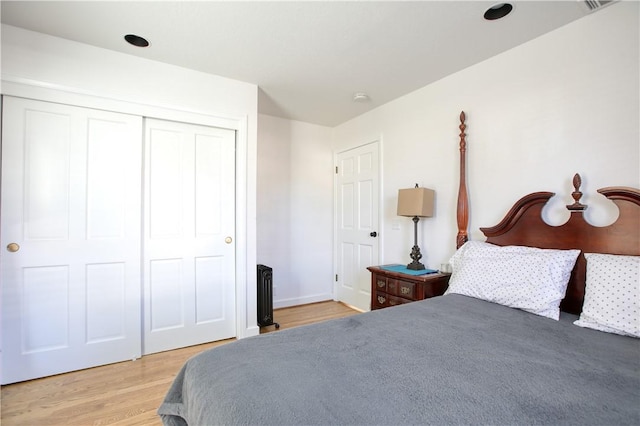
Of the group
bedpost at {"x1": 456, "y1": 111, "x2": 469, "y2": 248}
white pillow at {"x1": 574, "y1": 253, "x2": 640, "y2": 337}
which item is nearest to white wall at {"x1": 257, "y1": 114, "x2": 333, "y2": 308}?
bedpost at {"x1": 456, "y1": 111, "x2": 469, "y2": 248}

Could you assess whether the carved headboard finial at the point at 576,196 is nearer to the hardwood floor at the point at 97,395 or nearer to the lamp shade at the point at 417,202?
the lamp shade at the point at 417,202

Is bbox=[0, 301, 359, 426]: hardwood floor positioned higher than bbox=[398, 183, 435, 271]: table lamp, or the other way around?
bbox=[398, 183, 435, 271]: table lamp

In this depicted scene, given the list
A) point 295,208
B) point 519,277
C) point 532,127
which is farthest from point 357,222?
point 519,277

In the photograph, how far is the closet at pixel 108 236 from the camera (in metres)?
2.20

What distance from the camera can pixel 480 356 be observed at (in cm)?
114

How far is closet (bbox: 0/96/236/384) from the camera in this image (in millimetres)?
2195

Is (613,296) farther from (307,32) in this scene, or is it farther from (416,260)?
(307,32)

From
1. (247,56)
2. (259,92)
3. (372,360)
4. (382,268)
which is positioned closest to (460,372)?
(372,360)

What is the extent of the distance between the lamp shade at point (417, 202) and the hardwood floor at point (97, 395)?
2.32 meters

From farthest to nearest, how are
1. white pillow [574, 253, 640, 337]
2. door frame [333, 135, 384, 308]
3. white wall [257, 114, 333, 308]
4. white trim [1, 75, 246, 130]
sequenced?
white wall [257, 114, 333, 308] < door frame [333, 135, 384, 308] < white trim [1, 75, 246, 130] < white pillow [574, 253, 640, 337]

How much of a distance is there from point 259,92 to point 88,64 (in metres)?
1.41

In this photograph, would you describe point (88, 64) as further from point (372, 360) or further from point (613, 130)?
point (613, 130)

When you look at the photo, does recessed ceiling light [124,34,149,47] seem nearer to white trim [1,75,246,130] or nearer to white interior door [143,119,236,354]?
white trim [1,75,246,130]

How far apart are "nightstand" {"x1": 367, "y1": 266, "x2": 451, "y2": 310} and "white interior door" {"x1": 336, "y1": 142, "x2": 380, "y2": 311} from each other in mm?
708
